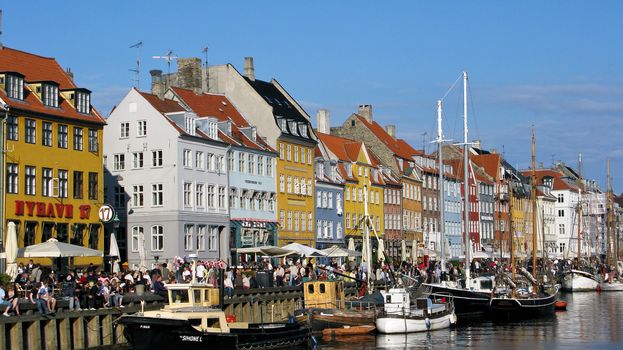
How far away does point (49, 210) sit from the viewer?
59281 millimetres

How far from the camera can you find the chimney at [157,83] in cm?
7701

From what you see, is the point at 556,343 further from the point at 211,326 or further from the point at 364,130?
the point at 364,130

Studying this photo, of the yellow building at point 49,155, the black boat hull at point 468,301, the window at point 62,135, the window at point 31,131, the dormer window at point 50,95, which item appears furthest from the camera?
the black boat hull at point 468,301

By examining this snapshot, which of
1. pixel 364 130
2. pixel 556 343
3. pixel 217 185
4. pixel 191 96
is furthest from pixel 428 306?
pixel 364 130

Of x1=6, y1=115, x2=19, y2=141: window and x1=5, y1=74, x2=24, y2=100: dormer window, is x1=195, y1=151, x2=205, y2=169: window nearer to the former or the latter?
x1=5, y1=74, x2=24, y2=100: dormer window

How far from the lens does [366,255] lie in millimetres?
63031

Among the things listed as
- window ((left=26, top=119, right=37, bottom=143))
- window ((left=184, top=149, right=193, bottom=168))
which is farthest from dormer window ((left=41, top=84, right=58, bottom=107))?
window ((left=184, top=149, right=193, bottom=168))

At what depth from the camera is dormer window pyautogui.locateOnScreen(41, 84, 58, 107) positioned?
198ft

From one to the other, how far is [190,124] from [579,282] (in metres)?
42.7

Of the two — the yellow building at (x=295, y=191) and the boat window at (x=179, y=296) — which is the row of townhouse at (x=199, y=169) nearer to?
the yellow building at (x=295, y=191)

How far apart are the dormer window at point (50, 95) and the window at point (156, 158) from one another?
11484mm

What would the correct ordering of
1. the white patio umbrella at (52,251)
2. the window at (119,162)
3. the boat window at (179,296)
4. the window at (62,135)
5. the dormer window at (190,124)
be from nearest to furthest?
the boat window at (179,296), the white patio umbrella at (52,251), the window at (62,135), the dormer window at (190,124), the window at (119,162)

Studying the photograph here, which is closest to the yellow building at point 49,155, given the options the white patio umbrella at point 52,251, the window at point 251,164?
the white patio umbrella at point 52,251

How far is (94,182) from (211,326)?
88.9 feet
